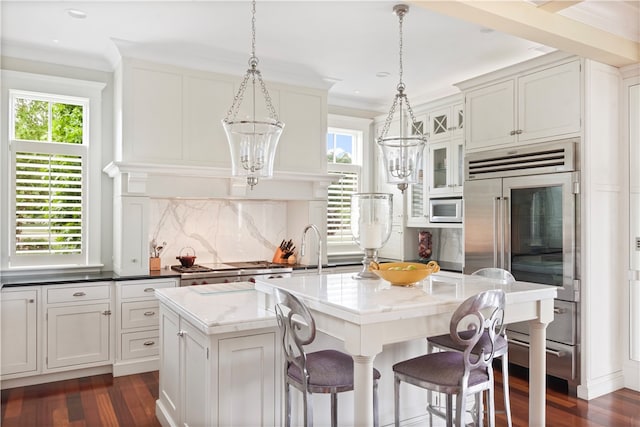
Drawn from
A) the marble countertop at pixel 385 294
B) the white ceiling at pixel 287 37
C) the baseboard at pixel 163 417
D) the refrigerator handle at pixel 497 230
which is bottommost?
the baseboard at pixel 163 417

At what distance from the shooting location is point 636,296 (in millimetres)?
3711

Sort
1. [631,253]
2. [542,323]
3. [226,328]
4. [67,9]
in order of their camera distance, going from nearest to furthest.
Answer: [226,328] → [542,323] → [67,9] → [631,253]

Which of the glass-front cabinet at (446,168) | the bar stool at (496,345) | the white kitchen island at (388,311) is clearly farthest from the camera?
the glass-front cabinet at (446,168)

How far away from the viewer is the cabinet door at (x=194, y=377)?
236 cm

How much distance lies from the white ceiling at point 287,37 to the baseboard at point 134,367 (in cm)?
267

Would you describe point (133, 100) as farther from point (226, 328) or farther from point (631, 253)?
point (631, 253)

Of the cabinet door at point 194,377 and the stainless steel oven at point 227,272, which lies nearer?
the cabinet door at point 194,377

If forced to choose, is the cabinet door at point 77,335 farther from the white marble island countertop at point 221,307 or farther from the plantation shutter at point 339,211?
the plantation shutter at point 339,211

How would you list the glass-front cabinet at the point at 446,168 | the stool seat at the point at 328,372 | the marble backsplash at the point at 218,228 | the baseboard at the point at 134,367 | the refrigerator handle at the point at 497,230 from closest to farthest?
the stool seat at the point at 328,372, the baseboard at the point at 134,367, the refrigerator handle at the point at 497,230, the marble backsplash at the point at 218,228, the glass-front cabinet at the point at 446,168

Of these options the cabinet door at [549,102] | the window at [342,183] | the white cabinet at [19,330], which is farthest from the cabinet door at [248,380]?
the window at [342,183]

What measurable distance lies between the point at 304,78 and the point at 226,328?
3382mm

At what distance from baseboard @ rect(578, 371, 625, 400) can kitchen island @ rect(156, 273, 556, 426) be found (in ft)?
4.44

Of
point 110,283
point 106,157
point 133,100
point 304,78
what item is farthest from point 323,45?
point 110,283

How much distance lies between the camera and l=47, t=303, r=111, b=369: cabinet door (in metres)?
3.87
